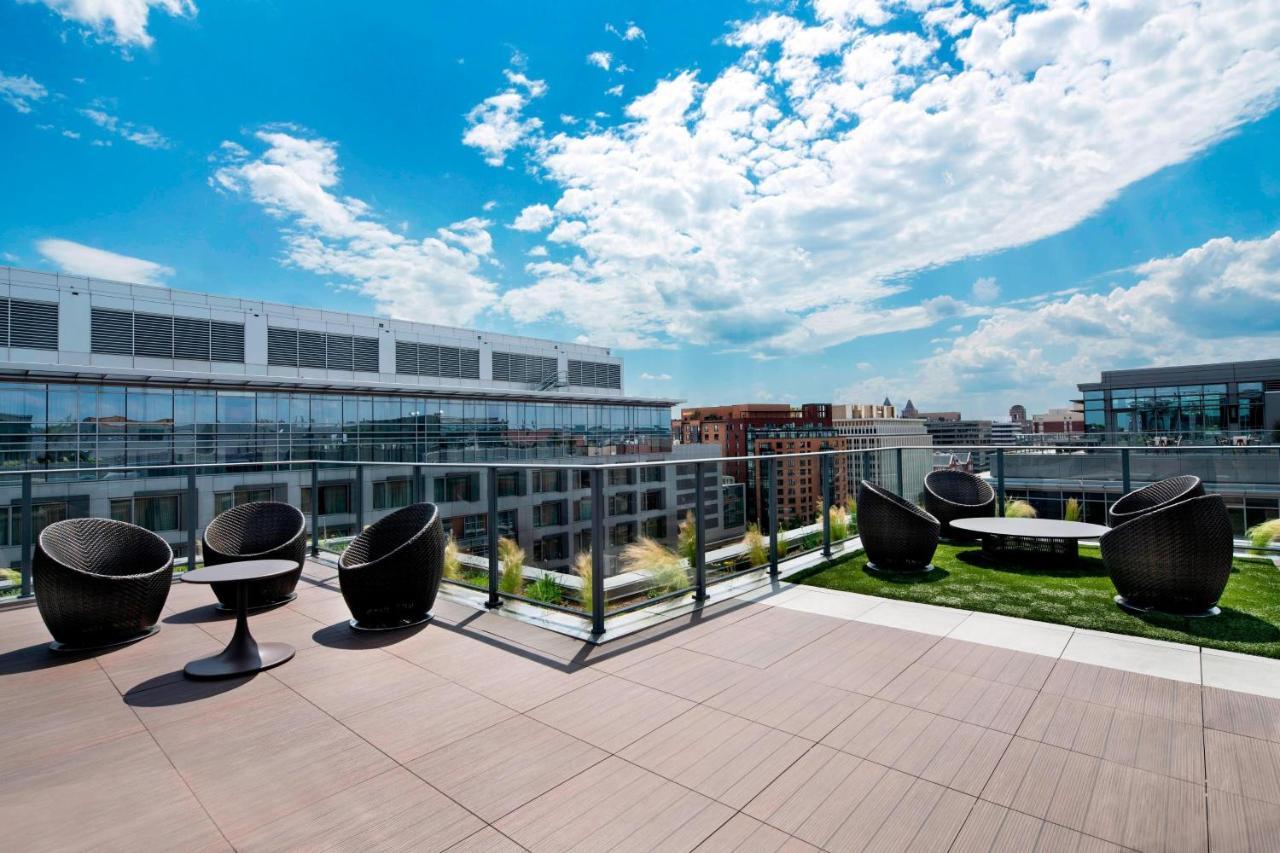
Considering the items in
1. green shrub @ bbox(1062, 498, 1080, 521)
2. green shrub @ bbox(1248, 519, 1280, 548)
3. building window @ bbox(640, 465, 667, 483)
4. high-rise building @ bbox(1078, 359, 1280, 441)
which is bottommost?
green shrub @ bbox(1248, 519, 1280, 548)

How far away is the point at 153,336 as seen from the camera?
80.5 ft

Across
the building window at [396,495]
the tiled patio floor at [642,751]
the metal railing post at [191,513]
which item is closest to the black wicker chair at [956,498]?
the tiled patio floor at [642,751]

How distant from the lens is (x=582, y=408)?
32781 mm

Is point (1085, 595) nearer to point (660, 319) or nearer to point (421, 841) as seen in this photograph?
point (421, 841)

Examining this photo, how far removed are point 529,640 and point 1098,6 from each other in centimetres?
1036

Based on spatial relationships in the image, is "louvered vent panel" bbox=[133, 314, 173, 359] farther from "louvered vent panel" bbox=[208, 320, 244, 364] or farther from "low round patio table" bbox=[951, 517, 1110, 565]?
"low round patio table" bbox=[951, 517, 1110, 565]

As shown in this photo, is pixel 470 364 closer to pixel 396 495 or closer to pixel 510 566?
pixel 396 495

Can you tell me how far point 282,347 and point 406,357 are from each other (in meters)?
5.91

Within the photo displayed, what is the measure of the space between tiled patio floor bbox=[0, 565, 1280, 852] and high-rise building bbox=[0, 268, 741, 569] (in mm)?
1514

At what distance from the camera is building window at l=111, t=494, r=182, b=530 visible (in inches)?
503

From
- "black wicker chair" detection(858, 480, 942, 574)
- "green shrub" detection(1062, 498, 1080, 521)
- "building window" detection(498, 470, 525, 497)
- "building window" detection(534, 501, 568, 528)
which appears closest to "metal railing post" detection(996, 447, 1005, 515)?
"green shrub" detection(1062, 498, 1080, 521)

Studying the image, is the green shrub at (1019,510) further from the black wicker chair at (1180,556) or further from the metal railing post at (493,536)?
the metal railing post at (493,536)

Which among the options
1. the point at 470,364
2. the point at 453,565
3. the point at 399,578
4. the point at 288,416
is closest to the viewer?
the point at 399,578

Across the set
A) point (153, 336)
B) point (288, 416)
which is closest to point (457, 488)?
point (288, 416)
